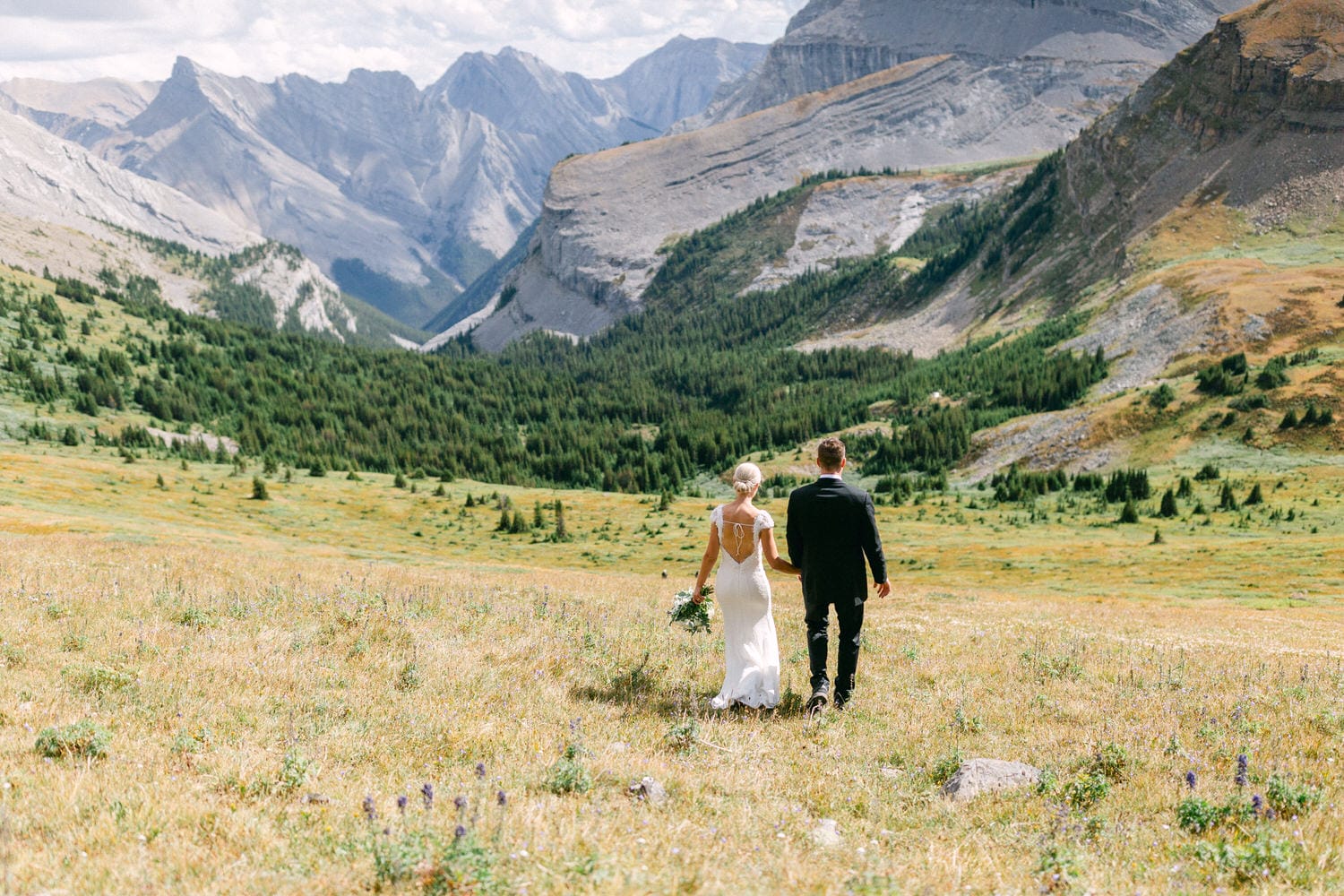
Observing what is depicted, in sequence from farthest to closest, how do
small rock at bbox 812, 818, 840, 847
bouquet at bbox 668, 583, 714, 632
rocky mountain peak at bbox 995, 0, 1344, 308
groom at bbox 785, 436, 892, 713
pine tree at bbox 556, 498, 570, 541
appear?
1. rocky mountain peak at bbox 995, 0, 1344, 308
2. pine tree at bbox 556, 498, 570, 541
3. bouquet at bbox 668, 583, 714, 632
4. groom at bbox 785, 436, 892, 713
5. small rock at bbox 812, 818, 840, 847

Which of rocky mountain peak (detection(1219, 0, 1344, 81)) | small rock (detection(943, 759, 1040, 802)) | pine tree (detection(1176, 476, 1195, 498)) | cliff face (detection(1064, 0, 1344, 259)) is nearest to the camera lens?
small rock (detection(943, 759, 1040, 802))

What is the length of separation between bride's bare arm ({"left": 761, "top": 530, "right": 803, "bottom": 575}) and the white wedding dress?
91 millimetres

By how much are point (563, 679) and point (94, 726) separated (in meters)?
6.19

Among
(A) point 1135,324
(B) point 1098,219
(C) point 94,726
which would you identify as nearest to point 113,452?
(C) point 94,726

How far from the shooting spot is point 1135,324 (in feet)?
389

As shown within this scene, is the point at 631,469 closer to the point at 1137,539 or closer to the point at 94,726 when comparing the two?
the point at 1137,539

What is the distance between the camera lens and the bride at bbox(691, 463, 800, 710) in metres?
11.8

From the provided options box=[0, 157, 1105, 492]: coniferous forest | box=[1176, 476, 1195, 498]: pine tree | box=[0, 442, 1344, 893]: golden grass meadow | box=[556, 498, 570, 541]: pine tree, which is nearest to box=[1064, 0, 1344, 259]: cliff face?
box=[0, 157, 1105, 492]: coniferous forest

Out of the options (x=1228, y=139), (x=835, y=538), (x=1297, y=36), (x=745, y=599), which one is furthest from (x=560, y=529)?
(x=1297, y=36)

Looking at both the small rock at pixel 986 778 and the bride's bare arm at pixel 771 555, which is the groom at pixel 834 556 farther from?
the small rock at pixel 986 778

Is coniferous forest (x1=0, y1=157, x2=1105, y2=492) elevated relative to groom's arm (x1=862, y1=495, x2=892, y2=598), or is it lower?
elevated

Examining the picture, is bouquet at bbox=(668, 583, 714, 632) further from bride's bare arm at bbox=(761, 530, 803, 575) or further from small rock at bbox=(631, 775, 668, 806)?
small rock at bbox=(631, 775, 668, 806)

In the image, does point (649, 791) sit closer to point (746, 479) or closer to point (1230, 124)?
point (746, 479)

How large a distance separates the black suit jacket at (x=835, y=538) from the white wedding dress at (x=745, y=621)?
2.32 feet
